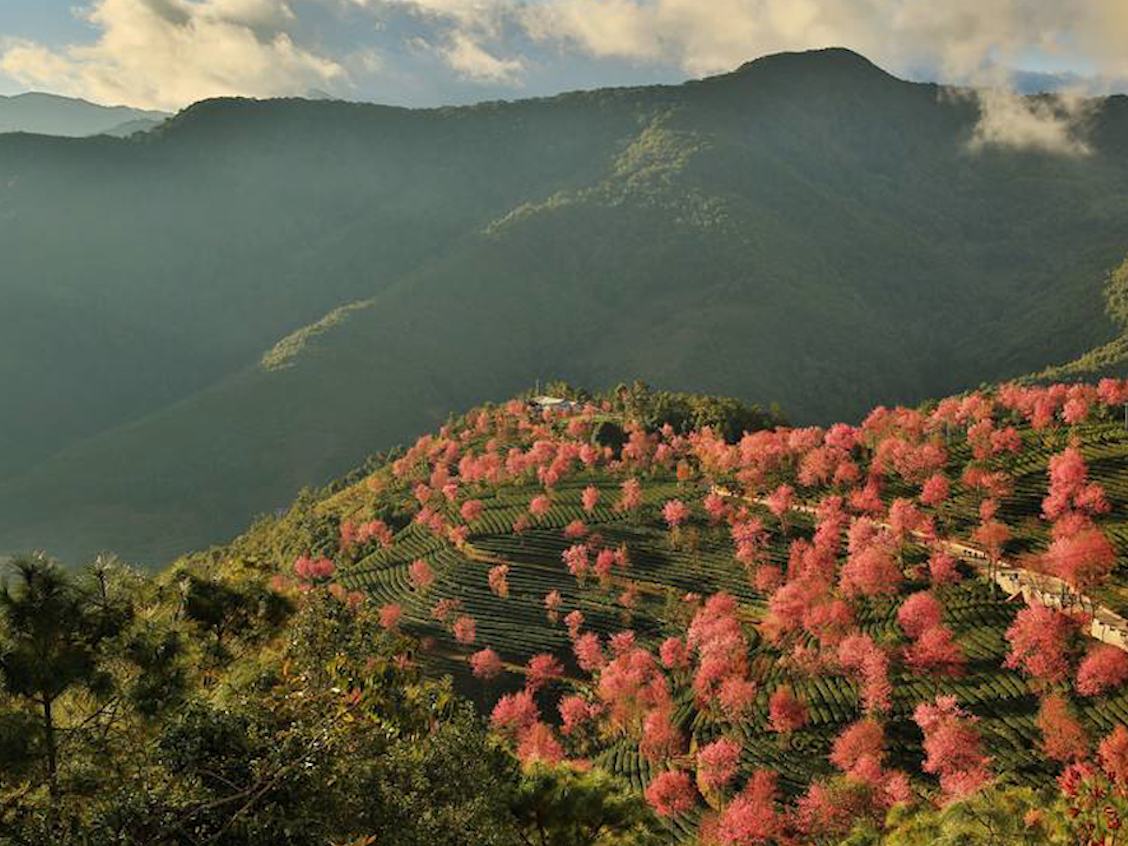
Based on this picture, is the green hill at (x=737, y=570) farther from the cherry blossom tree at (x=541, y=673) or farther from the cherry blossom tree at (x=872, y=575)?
the cherry blossom tree at (x=541, y=673)

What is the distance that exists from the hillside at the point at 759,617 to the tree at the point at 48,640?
1.32 m

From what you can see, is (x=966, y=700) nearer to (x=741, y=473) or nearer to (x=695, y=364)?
(x=741, y=473)

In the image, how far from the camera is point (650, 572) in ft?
221

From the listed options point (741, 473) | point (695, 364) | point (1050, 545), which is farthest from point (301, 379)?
point (1050, 545)

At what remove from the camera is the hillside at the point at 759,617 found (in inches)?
683

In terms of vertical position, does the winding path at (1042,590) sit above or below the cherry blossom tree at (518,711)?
above

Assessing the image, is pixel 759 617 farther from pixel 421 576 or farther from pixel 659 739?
pixel 421 576

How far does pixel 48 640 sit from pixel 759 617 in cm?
5470

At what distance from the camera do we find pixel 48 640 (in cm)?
1116

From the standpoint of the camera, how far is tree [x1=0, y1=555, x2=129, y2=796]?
10.8 m

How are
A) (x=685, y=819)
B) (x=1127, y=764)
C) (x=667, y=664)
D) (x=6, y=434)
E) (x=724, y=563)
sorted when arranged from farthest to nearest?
(x=6, y=434) < (x=724, y=563) < (x=667, y=664) < (x=685, y=819) < (x=1127, y=764)

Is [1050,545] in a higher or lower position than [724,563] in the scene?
higher

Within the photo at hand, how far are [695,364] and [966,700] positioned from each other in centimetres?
15793

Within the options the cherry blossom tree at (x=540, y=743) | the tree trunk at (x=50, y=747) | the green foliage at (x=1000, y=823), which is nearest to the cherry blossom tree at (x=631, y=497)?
the cherry blossom tree at (x=540, y=743)
